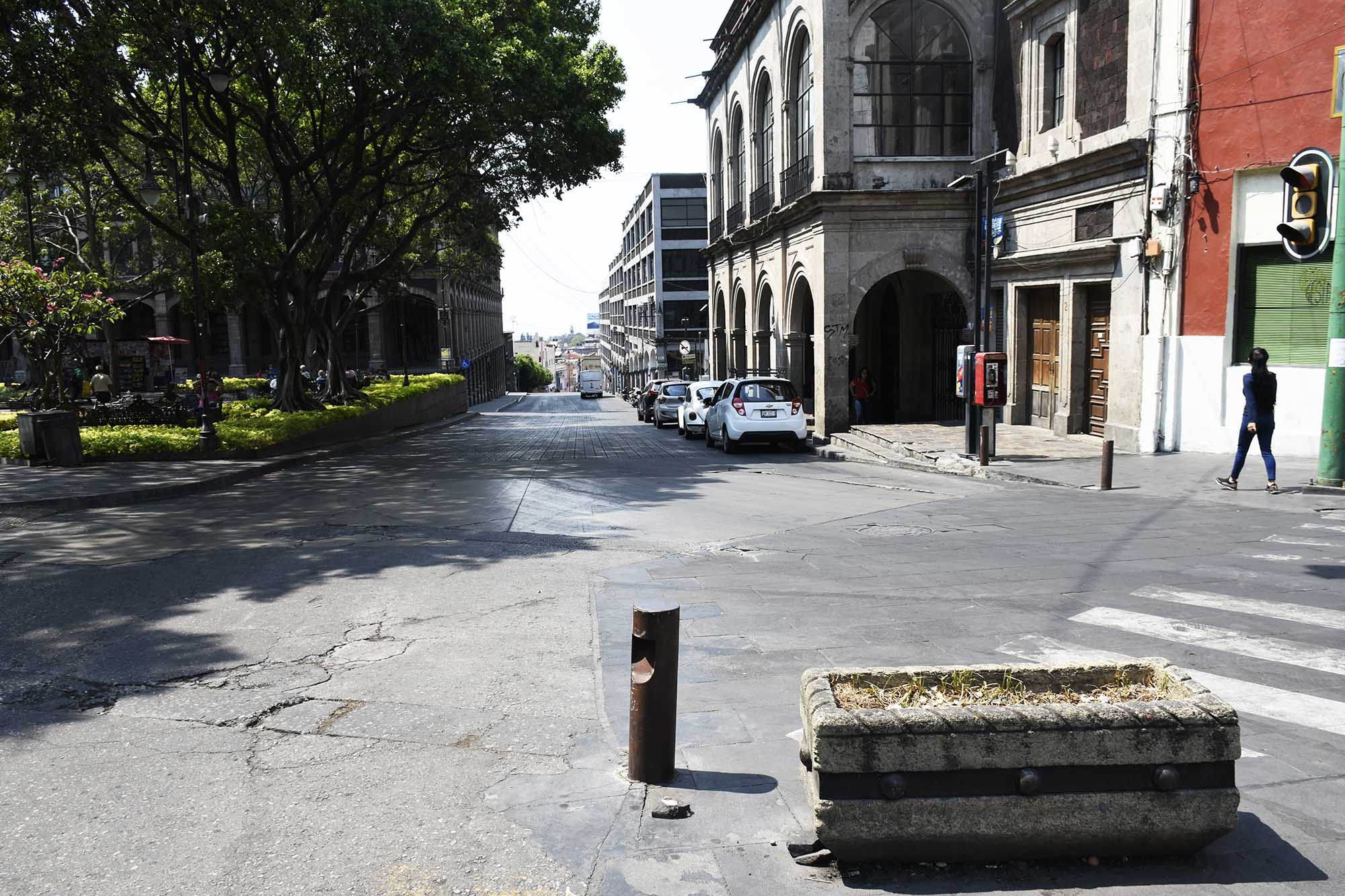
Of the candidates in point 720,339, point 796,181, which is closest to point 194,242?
point 796,181

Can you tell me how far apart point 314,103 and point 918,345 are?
1685 centimetres

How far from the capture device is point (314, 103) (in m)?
23.5

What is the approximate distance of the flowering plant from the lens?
21344 mm

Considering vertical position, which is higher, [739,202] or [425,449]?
[739,202]

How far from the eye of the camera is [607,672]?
20.8ft

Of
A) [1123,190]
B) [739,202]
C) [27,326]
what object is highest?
[739,202]

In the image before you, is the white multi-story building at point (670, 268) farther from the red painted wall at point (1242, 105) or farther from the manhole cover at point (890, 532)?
the manhole cover at point (890, 532)

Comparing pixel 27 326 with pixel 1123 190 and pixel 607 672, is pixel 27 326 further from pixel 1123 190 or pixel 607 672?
pixel 1123 190

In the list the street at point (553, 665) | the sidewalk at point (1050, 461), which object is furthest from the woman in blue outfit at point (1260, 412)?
the street at point (553, 665)

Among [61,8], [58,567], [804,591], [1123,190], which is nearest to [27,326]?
[61,8]

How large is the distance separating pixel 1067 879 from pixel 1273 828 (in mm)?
1059

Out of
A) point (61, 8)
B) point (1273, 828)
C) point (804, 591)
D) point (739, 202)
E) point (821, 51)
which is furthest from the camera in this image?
point (739, 202)

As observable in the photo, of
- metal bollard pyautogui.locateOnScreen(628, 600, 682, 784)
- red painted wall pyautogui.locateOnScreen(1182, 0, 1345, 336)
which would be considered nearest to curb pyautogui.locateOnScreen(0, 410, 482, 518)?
metal bollard pyautogui.locateOnScreen(628, 600, 682, 784)

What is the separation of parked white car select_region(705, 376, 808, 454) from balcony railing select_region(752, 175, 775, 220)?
8.91 m
